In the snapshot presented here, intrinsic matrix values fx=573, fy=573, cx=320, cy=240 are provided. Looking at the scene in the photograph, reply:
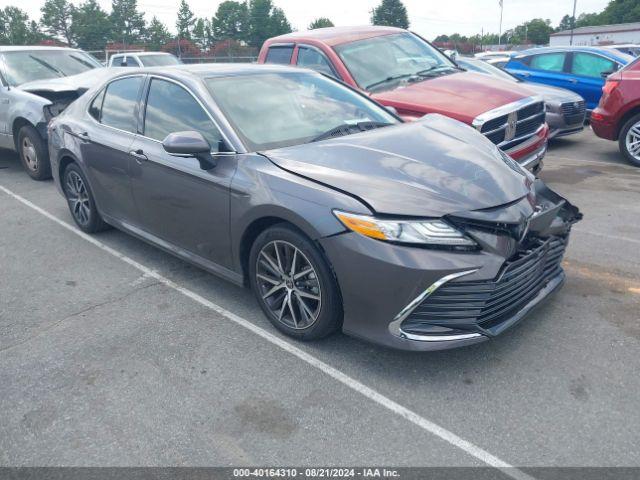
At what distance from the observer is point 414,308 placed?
3002 mm

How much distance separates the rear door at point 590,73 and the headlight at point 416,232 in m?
9.40

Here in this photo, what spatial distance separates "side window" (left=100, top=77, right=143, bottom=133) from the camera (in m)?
4.76

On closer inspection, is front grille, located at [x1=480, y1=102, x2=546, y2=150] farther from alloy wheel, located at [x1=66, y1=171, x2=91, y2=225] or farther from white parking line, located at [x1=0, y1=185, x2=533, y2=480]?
alloy wheel, located at [x1=66, y1=171, x2=91, y2=225]

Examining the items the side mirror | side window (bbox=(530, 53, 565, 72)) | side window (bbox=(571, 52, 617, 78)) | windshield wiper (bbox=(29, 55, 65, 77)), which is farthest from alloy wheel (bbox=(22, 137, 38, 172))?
side window (bbox=(571, 52, 617, 78))

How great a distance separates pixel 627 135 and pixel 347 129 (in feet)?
19.0

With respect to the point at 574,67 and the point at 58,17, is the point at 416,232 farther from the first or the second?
the point at 58,17

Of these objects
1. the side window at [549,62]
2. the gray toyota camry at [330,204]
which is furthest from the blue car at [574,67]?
the gray toyota camry at [330,204]

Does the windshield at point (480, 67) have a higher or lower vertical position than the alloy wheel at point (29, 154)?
higher

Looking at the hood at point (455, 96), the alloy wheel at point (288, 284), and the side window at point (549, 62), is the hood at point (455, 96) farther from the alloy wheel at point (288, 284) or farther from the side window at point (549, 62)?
the side window at point (549, 62)

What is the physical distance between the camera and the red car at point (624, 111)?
796 centimetres

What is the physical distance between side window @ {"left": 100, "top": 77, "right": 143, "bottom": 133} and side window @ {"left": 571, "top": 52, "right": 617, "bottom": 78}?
367 inches

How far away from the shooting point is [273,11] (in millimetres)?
90688

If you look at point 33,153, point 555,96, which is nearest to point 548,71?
point 555,96

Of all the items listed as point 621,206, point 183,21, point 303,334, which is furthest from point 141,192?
point 183,21
